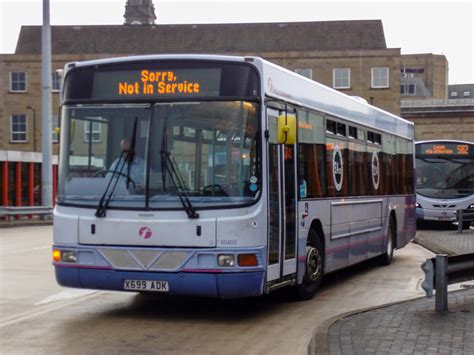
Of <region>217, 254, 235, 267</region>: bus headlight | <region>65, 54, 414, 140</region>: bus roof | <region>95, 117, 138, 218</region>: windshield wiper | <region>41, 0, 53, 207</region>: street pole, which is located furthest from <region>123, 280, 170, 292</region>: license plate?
<region>41, 0, 53, 207</region>: street pole

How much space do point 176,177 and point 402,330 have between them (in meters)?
2.85

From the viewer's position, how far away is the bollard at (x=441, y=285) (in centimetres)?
942

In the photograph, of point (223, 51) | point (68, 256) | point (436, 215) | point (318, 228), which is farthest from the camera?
point (223, 51)

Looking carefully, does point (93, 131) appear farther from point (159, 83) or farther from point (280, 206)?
point (280, 206)

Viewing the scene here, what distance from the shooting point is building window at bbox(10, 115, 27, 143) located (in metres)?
67.5

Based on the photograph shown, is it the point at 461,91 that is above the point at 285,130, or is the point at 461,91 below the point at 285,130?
above

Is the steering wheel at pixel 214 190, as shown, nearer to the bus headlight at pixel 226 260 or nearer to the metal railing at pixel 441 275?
the bus headlight at pixel 226 260

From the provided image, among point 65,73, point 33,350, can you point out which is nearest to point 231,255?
point 33,350

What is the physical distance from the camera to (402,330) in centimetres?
A: 841

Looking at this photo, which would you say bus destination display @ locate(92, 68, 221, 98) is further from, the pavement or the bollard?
the bollard

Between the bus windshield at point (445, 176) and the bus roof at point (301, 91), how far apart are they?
1435 cm

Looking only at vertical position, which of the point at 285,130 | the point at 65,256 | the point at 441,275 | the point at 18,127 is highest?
the point at 18,127

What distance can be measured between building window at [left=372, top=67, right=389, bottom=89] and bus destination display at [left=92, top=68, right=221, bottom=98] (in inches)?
2318

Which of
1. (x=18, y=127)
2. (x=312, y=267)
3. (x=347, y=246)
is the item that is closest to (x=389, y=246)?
(x=347, y=246)
